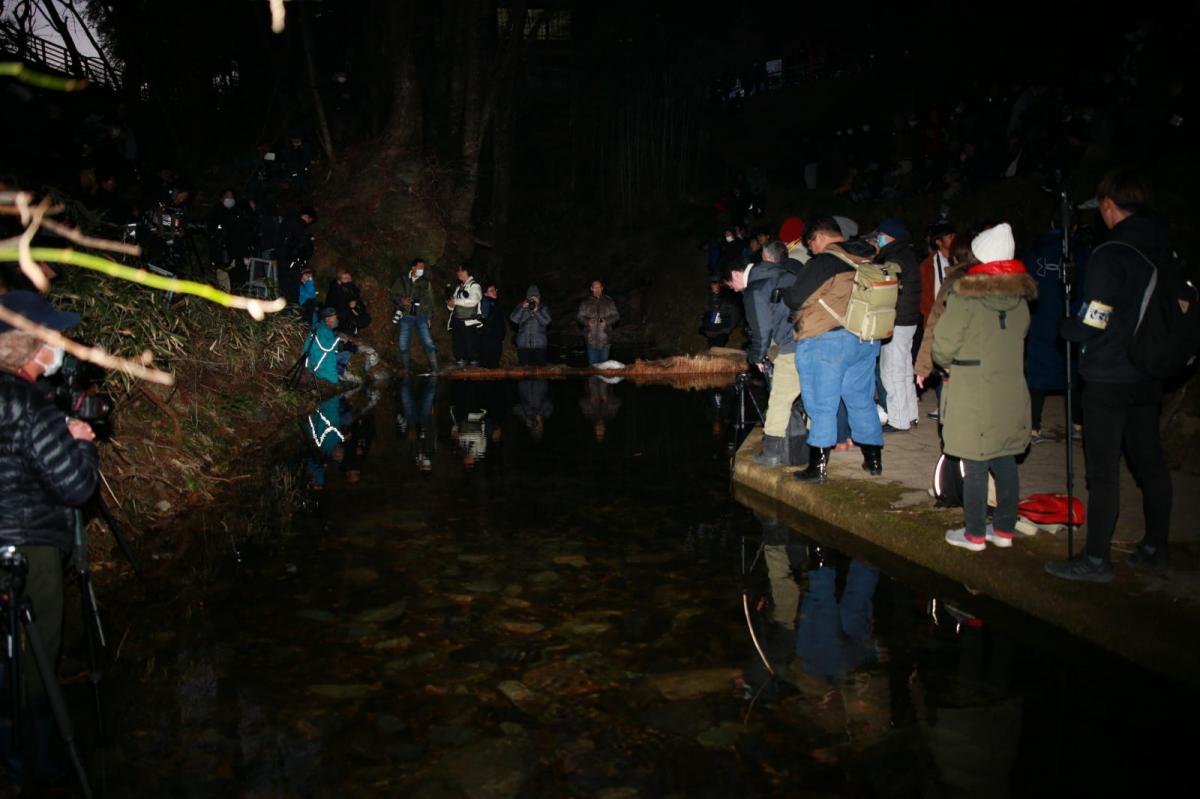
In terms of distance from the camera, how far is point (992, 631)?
513cm

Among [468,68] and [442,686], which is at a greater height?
[468,68]

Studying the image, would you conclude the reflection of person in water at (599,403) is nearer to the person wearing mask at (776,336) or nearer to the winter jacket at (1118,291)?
the person wearing mask at (776,336)

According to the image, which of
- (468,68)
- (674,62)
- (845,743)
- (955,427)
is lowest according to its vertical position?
(845,743)

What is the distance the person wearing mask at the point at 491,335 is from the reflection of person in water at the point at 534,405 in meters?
1.73

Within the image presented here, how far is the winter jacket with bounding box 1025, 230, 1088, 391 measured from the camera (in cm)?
890

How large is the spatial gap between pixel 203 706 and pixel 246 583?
5.82ft

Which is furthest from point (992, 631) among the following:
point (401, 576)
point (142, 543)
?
point (142, 543)

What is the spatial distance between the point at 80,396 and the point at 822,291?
521 centimetres

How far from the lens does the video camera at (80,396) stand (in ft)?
13.4

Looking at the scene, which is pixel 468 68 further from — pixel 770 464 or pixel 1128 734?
pixel 1128 734

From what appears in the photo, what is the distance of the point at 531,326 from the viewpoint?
706 inches

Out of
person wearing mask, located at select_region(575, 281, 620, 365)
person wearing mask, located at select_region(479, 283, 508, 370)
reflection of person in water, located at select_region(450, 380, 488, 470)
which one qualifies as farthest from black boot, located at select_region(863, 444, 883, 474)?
person wearing mask, located at select_region(479, 283, 508, 370)

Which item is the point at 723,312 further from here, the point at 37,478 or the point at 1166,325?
the point at 37,478

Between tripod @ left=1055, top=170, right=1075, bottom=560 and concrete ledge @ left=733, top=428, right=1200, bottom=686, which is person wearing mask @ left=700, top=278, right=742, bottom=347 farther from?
tripod @ left=1055, top=170, right=1075, bottom=560
